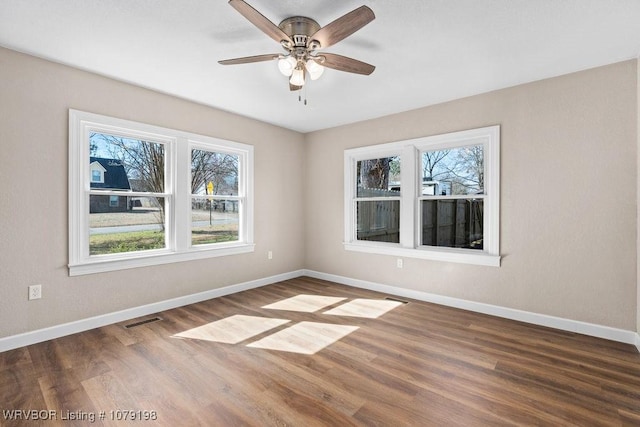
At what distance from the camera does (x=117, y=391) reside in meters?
2.08

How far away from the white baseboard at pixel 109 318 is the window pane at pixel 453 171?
9.46 ft

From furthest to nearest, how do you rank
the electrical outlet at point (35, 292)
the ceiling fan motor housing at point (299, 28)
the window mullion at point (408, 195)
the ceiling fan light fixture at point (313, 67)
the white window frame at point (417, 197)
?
1. the window mullion at point (408, 195)
2. the white window frame at point (417, 197)
3. the electrical outlet at point (35, 292)
4. the ceiling fan light fixture at point (313, 67)
5. the ceiling fan motor housing at point (299, 28)

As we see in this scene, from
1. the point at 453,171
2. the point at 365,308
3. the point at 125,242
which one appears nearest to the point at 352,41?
the point at 453,171

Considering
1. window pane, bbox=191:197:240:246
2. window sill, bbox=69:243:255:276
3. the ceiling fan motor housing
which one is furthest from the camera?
window pane, bbox=191:197:240:246

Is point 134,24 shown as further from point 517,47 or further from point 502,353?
point 502,353

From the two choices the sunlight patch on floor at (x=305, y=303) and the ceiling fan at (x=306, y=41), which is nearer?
the ceiling fan at (x=306, y=41)

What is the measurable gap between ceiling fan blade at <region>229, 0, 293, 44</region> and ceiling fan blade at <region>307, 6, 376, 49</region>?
0.22m

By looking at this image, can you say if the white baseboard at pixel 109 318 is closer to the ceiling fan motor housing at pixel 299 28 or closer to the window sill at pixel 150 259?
the window sill at pixel 150 259

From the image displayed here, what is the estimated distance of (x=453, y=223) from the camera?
3.99 metres

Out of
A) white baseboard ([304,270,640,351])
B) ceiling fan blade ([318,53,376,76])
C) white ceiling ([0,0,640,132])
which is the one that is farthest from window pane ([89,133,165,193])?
white baseboard ([304,270,640,351])

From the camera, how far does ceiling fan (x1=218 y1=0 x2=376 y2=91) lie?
6.35 ft

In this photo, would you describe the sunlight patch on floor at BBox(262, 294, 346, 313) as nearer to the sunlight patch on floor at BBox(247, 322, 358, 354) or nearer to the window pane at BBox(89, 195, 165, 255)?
the sunlight patch on floor at BBox(247, 322, 358, 354)

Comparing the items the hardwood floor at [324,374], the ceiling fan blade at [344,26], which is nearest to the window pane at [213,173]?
the hardwood floor at [324,374]

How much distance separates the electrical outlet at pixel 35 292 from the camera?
2.76m
